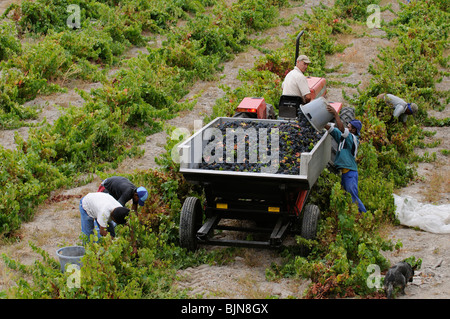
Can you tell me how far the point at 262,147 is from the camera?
8141mm

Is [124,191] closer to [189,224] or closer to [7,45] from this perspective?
[189,224]

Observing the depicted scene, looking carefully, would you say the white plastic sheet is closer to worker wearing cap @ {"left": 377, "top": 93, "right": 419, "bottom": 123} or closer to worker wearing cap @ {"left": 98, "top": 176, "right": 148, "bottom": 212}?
worker wearing cap @ {"left": 377, "top": 93, "right": 419, "bottom": 123}

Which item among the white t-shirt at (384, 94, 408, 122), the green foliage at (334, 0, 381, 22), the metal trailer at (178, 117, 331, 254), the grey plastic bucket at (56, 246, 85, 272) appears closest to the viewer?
the grey plastic bucket at (56, 246, 85, 272)

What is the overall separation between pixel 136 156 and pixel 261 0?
12.5 meters

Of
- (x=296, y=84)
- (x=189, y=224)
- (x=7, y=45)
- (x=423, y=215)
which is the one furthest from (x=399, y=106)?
(x=7, y=45)

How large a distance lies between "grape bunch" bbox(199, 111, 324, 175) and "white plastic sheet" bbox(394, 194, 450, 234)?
1916 millimetres

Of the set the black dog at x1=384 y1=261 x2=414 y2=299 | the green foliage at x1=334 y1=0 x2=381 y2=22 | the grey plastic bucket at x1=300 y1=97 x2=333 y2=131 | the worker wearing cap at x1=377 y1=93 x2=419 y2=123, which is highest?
the green foliage at x1=334 y1=0 x2=381 y2=22

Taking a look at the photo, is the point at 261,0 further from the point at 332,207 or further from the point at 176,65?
the point at 332,207

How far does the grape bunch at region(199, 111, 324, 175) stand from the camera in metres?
7.83

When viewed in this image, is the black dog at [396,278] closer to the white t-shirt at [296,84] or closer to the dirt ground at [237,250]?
the dirt ground at [237,250]

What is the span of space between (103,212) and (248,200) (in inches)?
75.6

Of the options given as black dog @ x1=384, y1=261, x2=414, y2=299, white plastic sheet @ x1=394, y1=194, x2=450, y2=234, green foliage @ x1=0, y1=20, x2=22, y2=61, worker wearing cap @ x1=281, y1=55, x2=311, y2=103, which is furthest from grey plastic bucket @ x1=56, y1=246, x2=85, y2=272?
green foliage @ x1=0, y1=20, x2=22, y2=61

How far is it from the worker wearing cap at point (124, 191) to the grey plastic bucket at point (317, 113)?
8.09ft

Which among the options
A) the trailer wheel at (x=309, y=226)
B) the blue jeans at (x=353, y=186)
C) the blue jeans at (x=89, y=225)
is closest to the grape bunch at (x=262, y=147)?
the trailer wheel at (x=309, y=226)
